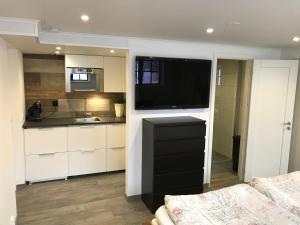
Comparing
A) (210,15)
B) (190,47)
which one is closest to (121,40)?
(190,47)

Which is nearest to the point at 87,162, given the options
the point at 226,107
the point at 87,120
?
the point at 87,120

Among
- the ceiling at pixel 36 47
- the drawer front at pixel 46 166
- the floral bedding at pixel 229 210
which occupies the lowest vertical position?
the drawer front at pixel 46 166

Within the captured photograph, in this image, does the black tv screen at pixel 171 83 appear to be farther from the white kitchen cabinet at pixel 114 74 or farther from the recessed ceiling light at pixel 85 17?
A: the white kitchen cabinet at pixel 114 74

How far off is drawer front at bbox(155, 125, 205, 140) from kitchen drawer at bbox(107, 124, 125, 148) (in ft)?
4.69

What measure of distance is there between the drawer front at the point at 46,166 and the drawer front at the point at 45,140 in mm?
98

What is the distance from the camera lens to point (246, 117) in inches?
162

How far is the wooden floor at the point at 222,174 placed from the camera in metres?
4.13

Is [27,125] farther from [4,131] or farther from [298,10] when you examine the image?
[298,10]

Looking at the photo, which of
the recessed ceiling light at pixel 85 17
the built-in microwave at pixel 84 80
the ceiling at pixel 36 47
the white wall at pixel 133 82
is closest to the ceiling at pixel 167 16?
the recessed ceiling light at pixel 85 17

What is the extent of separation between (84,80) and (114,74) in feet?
1.75

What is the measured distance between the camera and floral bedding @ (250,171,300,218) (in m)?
2.10

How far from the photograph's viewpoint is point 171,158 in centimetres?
317

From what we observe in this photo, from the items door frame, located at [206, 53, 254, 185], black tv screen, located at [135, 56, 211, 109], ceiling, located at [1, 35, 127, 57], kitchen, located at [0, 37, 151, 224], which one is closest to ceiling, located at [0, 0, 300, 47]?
ceiling, located at [1, 35, 127, 57]

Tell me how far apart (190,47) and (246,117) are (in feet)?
5.06
